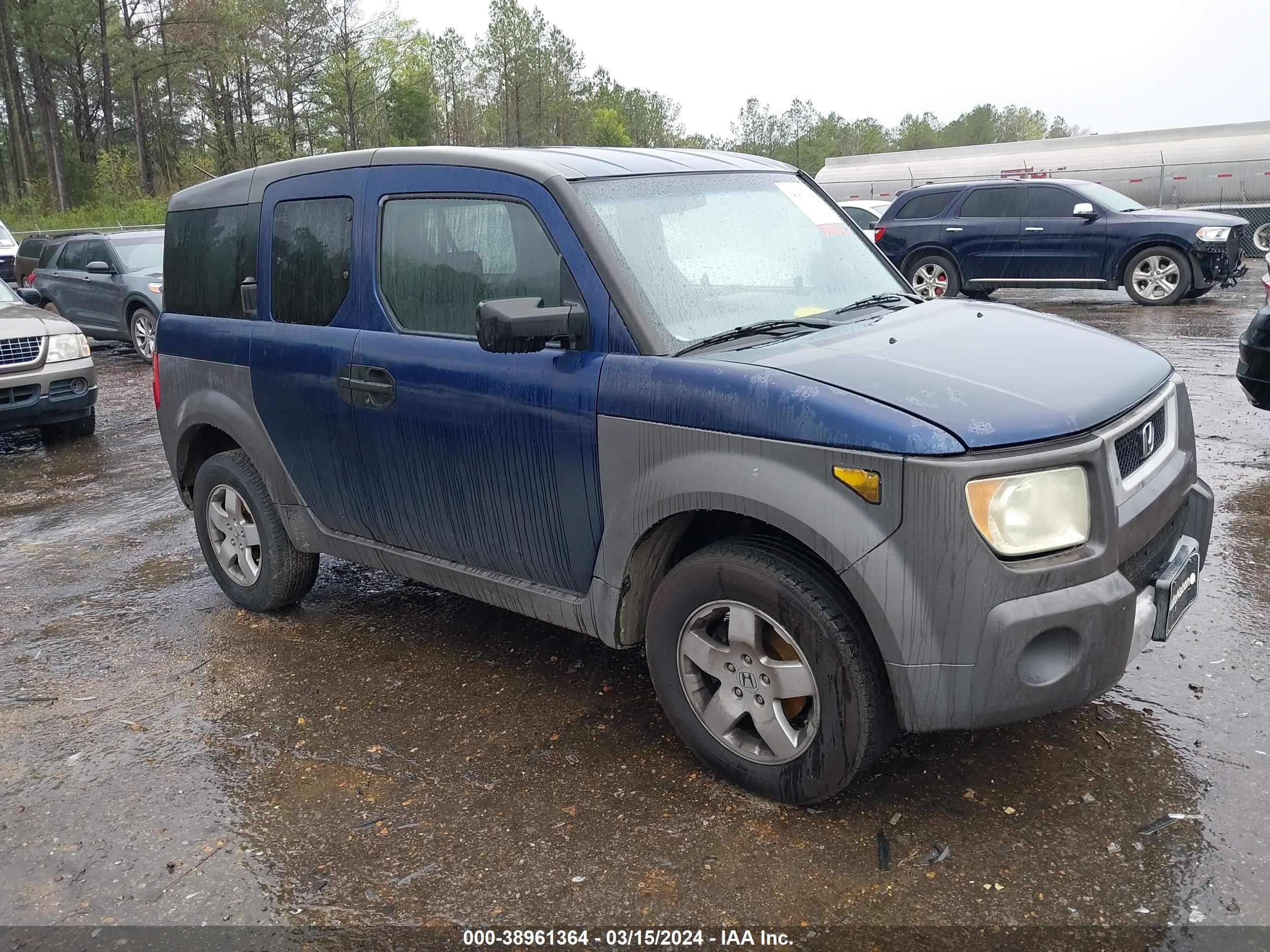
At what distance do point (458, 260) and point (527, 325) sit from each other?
0.74 m

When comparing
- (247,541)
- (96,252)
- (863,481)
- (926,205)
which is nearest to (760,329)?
(863,481)

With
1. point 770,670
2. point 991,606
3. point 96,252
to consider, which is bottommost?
point 770,670

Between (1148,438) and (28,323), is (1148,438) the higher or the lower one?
the lower one

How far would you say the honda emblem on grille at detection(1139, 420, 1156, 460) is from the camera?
311 centimetres

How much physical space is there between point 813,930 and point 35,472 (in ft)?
25.6

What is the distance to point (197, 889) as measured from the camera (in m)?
2.95

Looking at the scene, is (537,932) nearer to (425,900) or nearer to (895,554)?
(425,900)

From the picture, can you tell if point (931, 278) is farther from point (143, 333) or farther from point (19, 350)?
point (19, 350)

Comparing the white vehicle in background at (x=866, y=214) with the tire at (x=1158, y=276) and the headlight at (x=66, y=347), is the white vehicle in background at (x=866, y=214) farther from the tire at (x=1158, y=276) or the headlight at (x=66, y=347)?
the headlight at (x=66, y=347)

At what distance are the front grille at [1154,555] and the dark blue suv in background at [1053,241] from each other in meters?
11.6

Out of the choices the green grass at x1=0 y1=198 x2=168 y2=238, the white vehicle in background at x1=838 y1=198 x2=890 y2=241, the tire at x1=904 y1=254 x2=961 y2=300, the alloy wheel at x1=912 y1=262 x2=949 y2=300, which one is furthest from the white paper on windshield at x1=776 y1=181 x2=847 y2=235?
the green grass at x1=0 y1=198 x2=168 y2=238

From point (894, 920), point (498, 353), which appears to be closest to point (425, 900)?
point (894, 920)

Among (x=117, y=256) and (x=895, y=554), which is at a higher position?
(x=117, y=256)

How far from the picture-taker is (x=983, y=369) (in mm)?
3010
